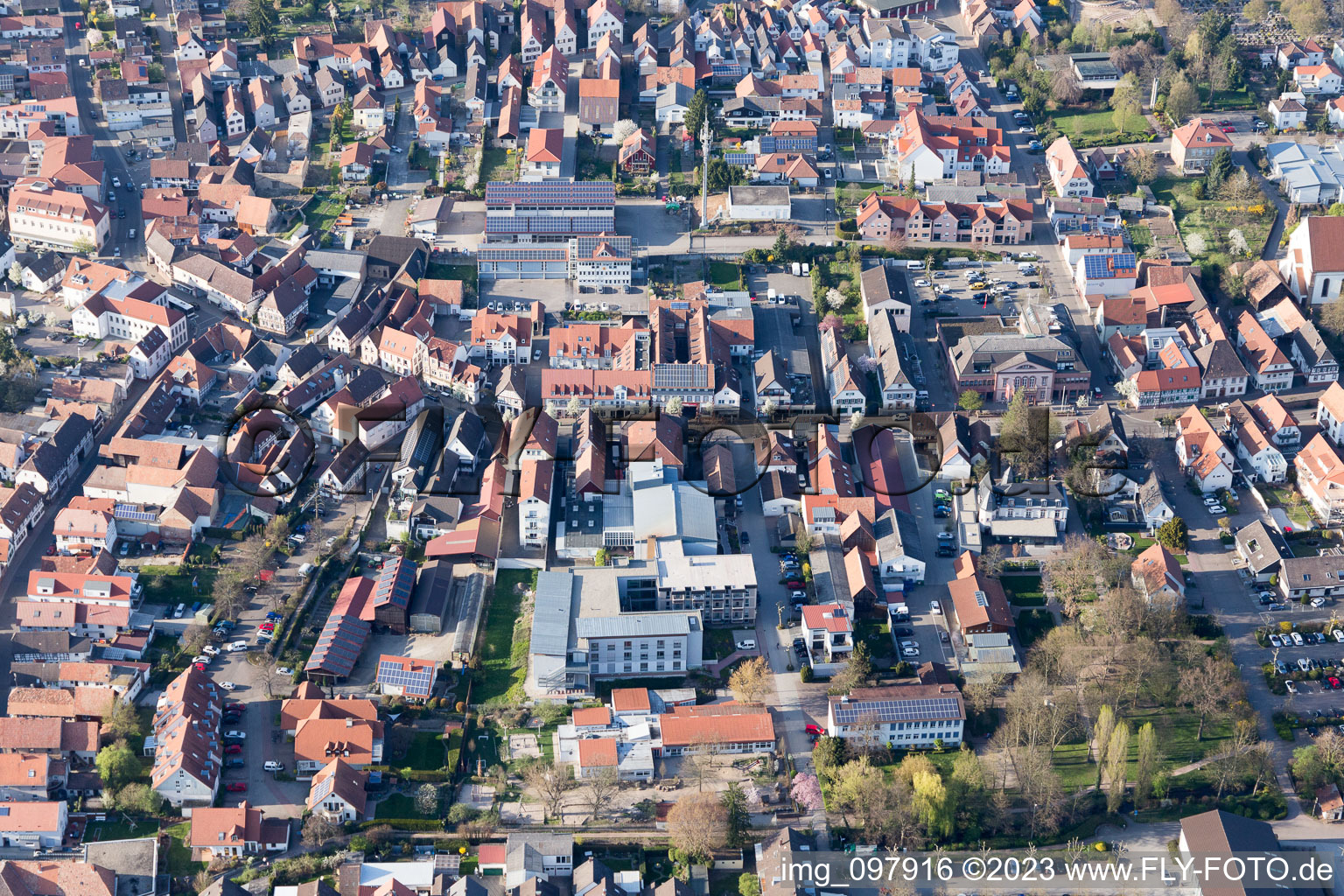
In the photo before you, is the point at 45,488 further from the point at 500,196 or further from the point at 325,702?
the point at 500,196

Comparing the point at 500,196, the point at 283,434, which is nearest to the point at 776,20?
the point at 500,196

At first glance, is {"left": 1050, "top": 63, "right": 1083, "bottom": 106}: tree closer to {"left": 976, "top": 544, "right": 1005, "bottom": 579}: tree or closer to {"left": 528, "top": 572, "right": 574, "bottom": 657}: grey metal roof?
{"left": 976, "top": 544, "right": 1005, "bottom": 579}: tree

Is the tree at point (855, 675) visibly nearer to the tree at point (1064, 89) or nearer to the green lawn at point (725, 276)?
the green lawn at point (725, 276)

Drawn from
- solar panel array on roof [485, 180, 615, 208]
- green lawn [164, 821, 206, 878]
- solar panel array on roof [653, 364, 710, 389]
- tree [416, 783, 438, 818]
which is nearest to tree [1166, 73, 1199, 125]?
solar panel array on roof [485, 180, 615, 208]

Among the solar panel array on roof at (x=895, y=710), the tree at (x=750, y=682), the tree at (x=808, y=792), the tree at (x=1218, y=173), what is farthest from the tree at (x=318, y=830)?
the tree at (x=1218, y=173)

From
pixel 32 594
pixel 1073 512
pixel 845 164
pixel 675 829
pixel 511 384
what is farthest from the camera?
pixel 845 164

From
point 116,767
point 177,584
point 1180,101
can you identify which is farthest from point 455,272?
point 1180,101
